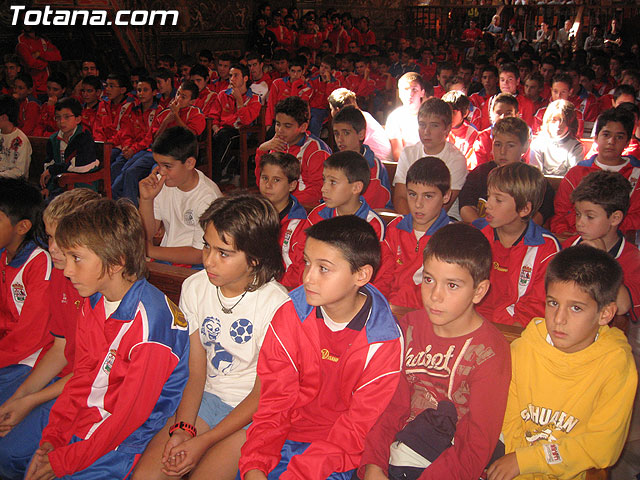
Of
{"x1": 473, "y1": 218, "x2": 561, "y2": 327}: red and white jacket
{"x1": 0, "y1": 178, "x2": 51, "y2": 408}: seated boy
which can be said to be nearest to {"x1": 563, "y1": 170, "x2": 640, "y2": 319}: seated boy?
{"x1": 473, "y1": 218, "x2": 561, "y2": 327}: red and white jacket

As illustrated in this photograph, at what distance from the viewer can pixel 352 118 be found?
4.21 meters

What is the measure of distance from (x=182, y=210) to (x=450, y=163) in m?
2.01

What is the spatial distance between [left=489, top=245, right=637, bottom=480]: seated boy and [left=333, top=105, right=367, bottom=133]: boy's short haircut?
2686 millimetres

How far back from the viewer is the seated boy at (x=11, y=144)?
4.86m

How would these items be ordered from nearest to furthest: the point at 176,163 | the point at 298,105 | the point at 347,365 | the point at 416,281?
the point at 347,365 < the point at 416,281 < the point at 176,163 < the point at 298,105

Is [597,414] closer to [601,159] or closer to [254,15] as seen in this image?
[601,159]

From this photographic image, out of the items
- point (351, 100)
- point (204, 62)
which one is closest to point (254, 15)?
point (204, 62)

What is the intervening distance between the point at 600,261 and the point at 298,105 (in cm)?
325

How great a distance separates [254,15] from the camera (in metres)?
13.8

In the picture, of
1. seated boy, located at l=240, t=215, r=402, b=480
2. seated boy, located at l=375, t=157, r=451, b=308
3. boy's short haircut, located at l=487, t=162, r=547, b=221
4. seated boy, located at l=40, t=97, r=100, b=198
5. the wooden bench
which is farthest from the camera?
seated boy, located at l=40, t=97, r=100, b=198

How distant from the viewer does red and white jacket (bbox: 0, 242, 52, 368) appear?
2.26 m

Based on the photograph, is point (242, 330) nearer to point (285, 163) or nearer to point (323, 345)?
point (323, 345)

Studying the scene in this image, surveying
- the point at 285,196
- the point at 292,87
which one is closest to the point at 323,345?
the point at 285,196

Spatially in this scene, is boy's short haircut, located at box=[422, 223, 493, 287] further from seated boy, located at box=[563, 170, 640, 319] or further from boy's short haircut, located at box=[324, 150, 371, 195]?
boy's short haircut, located at box=[324, 150, 371, 195]
